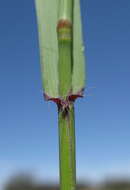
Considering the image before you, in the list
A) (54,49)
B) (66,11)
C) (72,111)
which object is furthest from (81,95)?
(66,11)

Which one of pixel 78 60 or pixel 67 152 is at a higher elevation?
pixel 78 60

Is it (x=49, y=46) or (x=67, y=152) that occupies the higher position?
(x=49, y=46)

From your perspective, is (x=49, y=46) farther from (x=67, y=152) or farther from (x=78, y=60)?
(x=67, y=152)

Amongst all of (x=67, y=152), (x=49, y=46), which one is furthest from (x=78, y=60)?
(x=67, y=152)

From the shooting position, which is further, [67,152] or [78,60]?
[78,60]

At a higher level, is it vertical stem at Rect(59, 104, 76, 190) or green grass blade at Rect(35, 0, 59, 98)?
green grass blade at Rect(35, 0, 59, 98)

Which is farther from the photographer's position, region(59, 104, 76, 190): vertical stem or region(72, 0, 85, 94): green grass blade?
region(72, 0, 85, 94): green grass blade

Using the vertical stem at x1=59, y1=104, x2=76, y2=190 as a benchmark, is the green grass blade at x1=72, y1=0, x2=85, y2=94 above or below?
above

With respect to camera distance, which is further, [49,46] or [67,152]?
[49,46]
